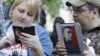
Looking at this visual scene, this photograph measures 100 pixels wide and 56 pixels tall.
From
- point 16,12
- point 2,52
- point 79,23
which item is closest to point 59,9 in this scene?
point 79,23

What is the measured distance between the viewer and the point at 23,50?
315 centimetres

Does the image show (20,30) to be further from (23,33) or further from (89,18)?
(89,18)

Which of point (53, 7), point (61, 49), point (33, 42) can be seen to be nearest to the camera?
point (61, 49)

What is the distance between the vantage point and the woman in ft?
10.2

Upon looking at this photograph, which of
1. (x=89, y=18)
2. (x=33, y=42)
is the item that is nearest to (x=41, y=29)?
(x=33, y=42)

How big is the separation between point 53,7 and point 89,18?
0.38 metres

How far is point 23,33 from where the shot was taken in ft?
10.1

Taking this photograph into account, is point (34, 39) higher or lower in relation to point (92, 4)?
lower

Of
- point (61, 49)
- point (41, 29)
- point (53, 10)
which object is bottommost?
point (61, 49)

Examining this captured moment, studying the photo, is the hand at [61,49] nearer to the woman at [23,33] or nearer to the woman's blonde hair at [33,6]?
the woman at [23,33]

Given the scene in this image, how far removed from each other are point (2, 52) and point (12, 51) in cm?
9

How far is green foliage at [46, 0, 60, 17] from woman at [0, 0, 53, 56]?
13 centimetres

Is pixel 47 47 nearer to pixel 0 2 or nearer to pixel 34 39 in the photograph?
pixel 34 39

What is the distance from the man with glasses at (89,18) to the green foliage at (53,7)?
4.3 inches
